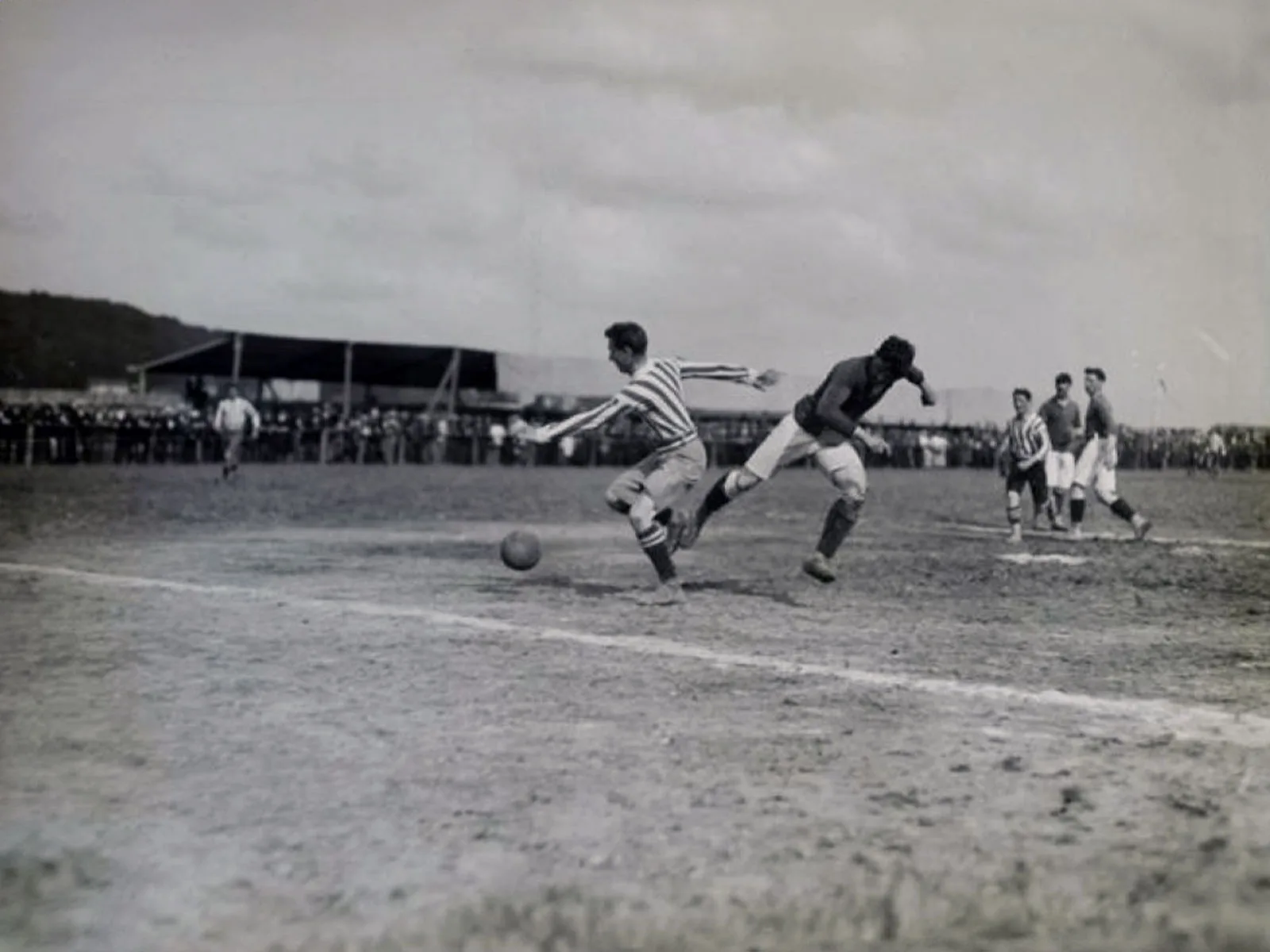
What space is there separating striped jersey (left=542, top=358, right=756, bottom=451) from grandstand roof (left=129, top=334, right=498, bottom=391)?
2646 centimetres

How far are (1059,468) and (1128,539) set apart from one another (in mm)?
1217

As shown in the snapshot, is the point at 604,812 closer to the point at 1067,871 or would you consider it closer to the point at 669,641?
the point at 1067,871

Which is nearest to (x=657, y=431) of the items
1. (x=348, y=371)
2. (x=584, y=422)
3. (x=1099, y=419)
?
(x=584, y=422)

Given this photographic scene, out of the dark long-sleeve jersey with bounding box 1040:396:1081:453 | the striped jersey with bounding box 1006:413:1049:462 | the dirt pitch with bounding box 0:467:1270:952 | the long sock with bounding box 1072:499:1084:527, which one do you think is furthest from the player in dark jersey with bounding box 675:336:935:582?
the dark long-sleeve jersey with bounding box 1040:396:1081:453

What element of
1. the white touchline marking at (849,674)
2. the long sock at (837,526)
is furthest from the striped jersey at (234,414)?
the long sock at (837,526)

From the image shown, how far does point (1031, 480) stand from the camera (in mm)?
16000

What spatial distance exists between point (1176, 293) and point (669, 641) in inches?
184

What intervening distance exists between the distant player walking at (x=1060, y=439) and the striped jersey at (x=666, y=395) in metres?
7.31

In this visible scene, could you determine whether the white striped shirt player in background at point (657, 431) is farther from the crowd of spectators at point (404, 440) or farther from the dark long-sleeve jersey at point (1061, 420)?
the crowd of spectators at point (404, 440)

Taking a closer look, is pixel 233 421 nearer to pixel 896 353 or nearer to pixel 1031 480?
pixel 1031 480

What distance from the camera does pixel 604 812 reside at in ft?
12.9

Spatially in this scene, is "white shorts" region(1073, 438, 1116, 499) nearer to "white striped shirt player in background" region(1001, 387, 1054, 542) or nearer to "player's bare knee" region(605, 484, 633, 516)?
"white striped shirt player in background" region(1001, 387, 1054, 542)

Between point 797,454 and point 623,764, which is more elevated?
point 797,454

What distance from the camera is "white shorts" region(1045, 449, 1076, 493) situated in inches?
620
